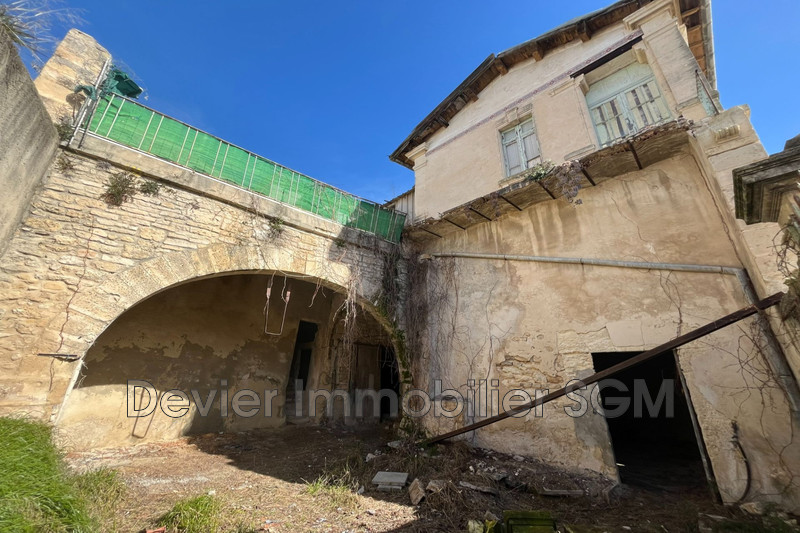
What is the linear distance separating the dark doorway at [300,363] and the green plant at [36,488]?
4.80 meters

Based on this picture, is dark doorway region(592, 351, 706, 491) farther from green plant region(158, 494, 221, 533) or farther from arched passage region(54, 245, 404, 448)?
green plant region(158, 494, 221, 533)

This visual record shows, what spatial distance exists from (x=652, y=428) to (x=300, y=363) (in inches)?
339

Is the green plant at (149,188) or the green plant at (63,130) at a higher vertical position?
the green plant at (63,130)

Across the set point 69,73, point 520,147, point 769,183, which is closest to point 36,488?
point 69,73

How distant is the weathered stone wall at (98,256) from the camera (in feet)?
10.9

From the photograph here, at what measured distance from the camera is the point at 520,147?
632 cm

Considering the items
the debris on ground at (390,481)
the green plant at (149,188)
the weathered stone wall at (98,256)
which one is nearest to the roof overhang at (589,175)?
the weathered stone wall at (98,256)

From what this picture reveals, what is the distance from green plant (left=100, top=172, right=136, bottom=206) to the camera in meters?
4.09

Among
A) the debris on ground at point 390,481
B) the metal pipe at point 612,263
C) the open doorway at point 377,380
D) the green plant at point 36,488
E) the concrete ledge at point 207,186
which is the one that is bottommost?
the debris on ground at point 390,481

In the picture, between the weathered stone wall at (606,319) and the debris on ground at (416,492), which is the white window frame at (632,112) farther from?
the debris on ground at (416,492)

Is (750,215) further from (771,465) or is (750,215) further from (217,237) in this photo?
(217,237)

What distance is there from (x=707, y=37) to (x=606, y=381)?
6324mm

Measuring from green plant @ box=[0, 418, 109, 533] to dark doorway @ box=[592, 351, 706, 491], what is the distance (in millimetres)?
5629

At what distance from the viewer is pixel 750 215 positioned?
2389 mm
